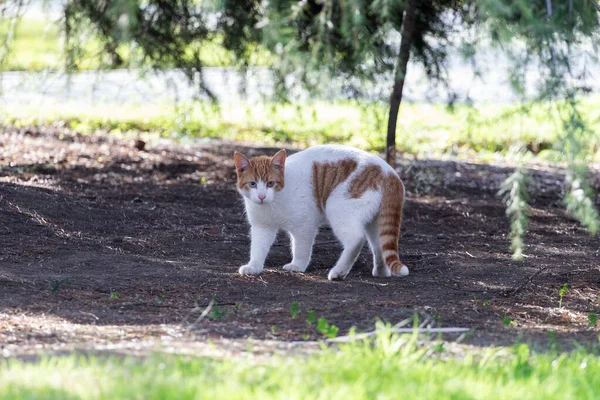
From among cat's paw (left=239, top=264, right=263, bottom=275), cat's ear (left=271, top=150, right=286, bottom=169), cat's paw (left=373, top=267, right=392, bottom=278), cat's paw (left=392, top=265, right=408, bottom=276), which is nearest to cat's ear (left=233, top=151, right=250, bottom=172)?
cat's ear (left=271, top=150, right=286, bottom=169)

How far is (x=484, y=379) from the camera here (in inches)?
149

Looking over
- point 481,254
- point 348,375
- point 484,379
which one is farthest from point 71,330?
point 481,254

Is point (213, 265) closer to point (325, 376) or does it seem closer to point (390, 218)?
point (390, 218)

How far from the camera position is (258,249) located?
6590 millimetres

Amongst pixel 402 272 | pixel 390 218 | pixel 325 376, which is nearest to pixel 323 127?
pixel 390 218

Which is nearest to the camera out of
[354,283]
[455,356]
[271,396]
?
[271,396]

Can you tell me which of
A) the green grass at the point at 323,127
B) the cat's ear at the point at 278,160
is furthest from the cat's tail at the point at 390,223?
the green grass at the point at 323,127

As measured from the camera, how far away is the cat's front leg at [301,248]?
6.65 m

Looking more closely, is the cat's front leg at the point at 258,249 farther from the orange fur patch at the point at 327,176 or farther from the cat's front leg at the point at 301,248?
the orange fur patch at the point at 327,176

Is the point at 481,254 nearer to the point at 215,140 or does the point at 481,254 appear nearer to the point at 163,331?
the point at 163,331

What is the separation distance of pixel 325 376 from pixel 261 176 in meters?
3.01

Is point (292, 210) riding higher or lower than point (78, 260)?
higher

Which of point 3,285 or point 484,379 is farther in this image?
point 3,285

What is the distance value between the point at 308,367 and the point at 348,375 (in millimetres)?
173
